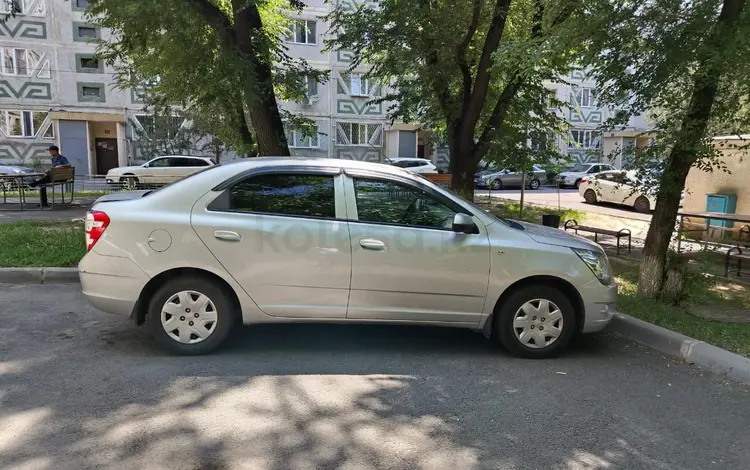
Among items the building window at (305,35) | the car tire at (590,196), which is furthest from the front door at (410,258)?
the building window at (305,35)

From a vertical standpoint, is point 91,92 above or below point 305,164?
above

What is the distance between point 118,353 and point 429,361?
104 inches


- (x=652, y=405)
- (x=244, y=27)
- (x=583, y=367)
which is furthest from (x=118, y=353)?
(x=244, y=27)

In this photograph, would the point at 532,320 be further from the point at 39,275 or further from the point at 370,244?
the point at 39,275

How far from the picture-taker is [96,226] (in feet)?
14.5

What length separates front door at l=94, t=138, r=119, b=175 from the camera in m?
32.1

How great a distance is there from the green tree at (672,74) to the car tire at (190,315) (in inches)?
191

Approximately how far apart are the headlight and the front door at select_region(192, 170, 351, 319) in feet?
6.84

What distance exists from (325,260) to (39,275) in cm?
448

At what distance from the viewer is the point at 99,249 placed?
14.5 ft

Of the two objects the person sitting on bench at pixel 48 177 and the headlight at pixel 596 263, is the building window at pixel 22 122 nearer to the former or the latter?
the person sitting on bench at pixel 48 177

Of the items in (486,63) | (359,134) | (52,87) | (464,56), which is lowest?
(486,63)

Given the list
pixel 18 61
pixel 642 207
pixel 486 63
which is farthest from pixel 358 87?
pixel 486 63

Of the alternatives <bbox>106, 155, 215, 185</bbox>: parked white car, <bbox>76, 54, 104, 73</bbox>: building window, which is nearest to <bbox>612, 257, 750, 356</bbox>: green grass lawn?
<bbox>106, 155, 215, 185</bbox>: parked white car
